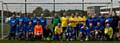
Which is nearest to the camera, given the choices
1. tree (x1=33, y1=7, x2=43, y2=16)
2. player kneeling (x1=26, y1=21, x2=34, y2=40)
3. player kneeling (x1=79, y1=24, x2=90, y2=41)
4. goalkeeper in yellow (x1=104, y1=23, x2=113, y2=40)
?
goalkeeper in yellow (x1=104, y1=23, x2=113, y2=40)

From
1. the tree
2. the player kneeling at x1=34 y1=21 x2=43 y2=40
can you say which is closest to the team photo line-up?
the player kneeling at x1=34 y1=21 x2=43 y2=40

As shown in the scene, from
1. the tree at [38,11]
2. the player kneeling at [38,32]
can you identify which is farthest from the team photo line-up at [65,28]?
the tree at [38,11]

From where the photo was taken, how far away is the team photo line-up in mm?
20828

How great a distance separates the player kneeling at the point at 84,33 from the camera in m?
20.8

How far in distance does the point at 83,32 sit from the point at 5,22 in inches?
201

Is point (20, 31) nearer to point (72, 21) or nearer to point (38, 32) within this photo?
point (38, 32)

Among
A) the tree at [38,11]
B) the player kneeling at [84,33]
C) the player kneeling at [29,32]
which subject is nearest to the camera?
the player kneeling at [84,33]

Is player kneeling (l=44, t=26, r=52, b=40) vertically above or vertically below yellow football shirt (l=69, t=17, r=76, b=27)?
below

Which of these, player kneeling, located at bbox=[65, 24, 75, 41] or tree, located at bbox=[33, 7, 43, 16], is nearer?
player kneeling, located at bbox=[65, 24, 75, 41]

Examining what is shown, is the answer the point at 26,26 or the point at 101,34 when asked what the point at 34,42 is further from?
the point at 101,34

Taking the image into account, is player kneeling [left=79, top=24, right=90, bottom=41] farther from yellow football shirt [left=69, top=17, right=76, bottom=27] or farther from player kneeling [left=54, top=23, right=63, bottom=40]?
player kneeling [left=54, top=23, right=63, bottom=40]

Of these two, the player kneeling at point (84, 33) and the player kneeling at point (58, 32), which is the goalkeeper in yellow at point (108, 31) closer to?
the player kneeling at point (84, 33)

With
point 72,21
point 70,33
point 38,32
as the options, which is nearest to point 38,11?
point 38,32

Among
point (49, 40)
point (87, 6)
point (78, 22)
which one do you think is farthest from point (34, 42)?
point (87, 6)
